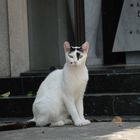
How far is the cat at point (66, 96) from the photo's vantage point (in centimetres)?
769

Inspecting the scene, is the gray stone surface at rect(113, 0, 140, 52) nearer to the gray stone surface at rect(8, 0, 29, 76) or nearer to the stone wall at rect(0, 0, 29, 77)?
the gray stone surface at rect(8, 0, 29, 76)

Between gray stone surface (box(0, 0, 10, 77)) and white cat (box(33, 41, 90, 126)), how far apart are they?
2360mm

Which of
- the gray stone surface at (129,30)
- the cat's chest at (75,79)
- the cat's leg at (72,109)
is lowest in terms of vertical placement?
the cat's leg at (72,109)

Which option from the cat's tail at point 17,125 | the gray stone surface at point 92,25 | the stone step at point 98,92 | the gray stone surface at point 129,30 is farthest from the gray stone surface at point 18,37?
the cat's tail at point 17,125

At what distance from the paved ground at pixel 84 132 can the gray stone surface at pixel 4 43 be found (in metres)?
2.56

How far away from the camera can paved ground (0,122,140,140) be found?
7.01 meters

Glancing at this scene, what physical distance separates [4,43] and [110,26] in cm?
270

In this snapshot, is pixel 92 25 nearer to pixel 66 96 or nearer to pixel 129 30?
pixel 129 30

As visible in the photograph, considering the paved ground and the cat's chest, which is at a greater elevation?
the cat's chest

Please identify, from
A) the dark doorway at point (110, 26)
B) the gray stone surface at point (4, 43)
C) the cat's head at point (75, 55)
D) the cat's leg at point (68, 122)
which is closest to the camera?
the cat's head at point (75, 55)

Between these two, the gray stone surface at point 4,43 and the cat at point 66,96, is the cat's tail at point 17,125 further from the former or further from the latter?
the gray stone surface at point 4,43

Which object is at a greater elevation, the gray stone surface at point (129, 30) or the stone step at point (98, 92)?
the gray stone surface at point (129, 30)

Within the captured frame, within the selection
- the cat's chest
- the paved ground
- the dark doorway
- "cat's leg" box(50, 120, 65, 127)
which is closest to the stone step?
the paved ground

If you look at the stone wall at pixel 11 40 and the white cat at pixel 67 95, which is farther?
the stone wall at pixel 11 40
